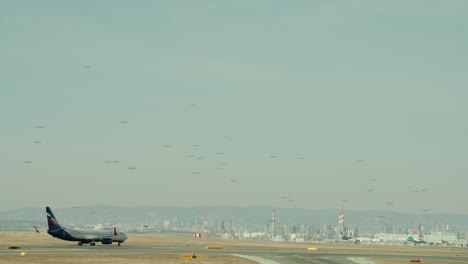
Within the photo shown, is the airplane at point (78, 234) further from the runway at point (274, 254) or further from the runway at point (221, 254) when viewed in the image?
the runway at point (274, 254)

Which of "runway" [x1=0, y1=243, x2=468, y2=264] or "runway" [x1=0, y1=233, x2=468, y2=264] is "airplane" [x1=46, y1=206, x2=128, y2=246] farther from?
"runway" [x1=0, y1=243, x2=468, y2=264]

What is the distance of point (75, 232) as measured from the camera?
13600 cm

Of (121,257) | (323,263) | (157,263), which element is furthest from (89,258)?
(323,263)

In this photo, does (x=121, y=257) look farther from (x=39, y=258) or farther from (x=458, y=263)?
(x=458, y=263)

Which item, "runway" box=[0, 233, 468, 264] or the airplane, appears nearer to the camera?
"runway" box=[0, 233, 468, 264]

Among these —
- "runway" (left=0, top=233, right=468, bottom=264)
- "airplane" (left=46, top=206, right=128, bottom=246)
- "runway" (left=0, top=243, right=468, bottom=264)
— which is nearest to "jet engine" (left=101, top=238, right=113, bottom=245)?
"airplane" (left=46, top=206, right=128, bottom=246)

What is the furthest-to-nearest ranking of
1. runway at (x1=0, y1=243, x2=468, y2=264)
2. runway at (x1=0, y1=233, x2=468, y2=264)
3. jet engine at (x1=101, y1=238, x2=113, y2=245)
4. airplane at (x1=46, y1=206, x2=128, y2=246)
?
jet engine at (x1=101, y1=238, x2=113, y2=245) < airplane at (x1=46, y1=206, x2=128, y2=246) < runway at (x1=0, y1=243, x2=468, y2=264) < runway at (x1=0, y1=233, x2=468, y2=264)

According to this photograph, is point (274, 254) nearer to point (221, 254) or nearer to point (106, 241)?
point (221, 254)

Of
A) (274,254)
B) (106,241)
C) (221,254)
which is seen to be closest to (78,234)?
(106,241)

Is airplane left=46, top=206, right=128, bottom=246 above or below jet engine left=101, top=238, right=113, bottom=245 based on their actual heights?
above

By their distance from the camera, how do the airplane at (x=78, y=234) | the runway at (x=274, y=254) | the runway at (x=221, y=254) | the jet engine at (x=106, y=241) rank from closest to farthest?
the runway at (x=221, y=254) < the runway at (x=274, y=254) < the airplane at (x=78, y=234) < the jet engine at (x=106, y=241)

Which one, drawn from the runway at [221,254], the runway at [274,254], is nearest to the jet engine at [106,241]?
the runway at [221,254]

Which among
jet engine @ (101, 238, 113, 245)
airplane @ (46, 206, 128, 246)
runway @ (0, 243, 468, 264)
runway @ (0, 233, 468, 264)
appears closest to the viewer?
Result: runway @ (0, 233, 468, 264)

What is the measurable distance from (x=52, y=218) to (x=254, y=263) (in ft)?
199
